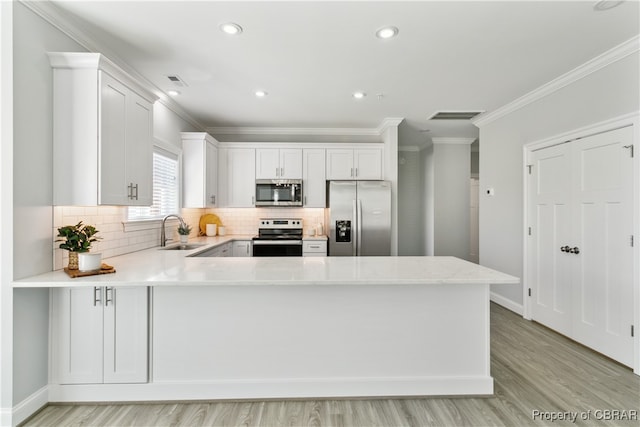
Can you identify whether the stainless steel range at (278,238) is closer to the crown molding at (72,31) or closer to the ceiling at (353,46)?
the ceiling at (353,46)

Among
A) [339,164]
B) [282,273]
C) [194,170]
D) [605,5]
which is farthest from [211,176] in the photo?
[605,5]

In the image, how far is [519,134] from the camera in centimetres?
403

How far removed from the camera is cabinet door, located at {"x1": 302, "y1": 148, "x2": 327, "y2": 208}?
5.13 metres

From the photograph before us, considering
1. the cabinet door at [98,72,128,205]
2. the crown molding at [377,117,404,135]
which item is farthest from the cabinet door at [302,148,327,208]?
the cabinet door at [98,72,128,205]

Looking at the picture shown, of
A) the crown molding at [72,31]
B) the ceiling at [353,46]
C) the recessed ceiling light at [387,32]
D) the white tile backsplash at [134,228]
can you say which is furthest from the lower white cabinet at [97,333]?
the recessed ceiling light at [387,32]

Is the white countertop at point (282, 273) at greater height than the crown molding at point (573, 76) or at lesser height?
lesser

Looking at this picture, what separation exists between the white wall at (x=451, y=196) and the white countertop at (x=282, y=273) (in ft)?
13.0

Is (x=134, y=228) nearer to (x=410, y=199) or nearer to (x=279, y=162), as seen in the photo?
(x=279, y=162)

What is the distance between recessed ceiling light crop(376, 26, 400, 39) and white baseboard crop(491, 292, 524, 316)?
3.53 metres

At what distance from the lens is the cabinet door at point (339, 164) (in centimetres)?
514

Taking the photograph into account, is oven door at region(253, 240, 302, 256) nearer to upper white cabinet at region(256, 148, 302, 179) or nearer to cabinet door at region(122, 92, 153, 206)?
upper white cabinet at region(256, 148, 302, 179)

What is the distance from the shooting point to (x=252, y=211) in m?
5.43

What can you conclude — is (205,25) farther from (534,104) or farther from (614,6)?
(534,104)

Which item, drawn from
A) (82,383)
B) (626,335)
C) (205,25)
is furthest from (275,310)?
(626,335)
